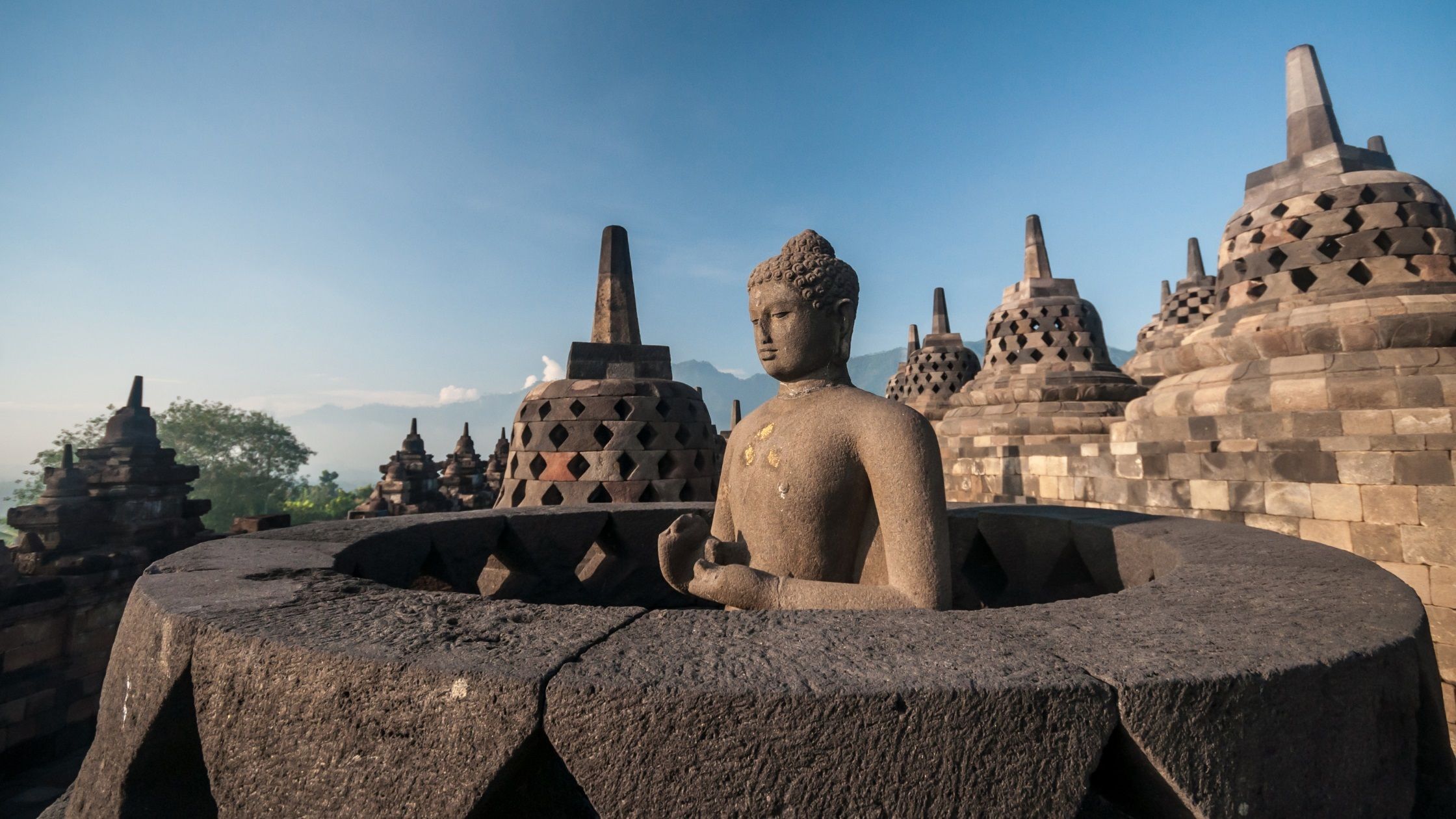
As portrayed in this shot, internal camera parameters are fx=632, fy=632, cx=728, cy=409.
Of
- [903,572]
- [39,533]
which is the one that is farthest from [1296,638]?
[39,533]

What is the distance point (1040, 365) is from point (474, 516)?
29.2ft

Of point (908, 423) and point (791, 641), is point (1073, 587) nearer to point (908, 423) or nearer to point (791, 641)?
point (908, 423)

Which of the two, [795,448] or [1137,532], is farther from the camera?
[1137,532]

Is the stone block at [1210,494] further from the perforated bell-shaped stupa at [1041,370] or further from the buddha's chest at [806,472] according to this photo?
the buddha's chest at [806,472]

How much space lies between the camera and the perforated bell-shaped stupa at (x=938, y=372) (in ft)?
50.0

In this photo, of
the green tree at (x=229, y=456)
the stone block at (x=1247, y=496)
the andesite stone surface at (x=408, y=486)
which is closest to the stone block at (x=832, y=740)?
the stone block at (x=1247, y=496)

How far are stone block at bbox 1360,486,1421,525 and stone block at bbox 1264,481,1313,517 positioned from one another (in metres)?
0.28

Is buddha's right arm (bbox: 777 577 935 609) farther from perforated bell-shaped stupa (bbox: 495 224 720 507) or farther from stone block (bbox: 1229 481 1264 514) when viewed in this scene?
stone block (bbox: 1229 481 1264 514)

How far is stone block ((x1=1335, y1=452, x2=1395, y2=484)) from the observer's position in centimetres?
380

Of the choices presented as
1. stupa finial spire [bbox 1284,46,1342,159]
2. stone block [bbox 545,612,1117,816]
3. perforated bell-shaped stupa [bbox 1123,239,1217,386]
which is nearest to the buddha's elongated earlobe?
stone block [bbox 545,612,1117,816]

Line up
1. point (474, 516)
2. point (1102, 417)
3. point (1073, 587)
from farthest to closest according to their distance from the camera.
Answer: point (1102, 417), point (474, 516), point (1073, 587)

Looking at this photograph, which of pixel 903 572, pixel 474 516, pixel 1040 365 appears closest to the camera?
pixel 903 572

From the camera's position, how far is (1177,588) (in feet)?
5.43

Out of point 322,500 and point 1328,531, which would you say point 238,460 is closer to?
point 322,500
